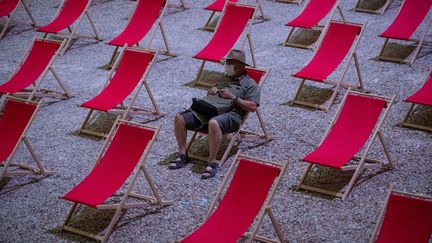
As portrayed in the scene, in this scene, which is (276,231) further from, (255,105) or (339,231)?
(255,105)

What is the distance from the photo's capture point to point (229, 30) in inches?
363

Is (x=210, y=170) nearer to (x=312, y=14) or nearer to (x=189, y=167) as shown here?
(x=189, y=167)

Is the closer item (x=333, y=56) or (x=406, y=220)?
(x=406, y=220)

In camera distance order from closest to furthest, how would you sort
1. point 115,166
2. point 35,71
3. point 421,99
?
1. point 115,166
2. point 421,99
3. point 35,71

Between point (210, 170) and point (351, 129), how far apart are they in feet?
4.49

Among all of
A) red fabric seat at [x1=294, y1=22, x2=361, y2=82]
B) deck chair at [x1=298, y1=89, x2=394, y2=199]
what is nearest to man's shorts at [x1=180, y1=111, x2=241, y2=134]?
deck chair at [x1=298, y1=89, x2=394, y2=199]

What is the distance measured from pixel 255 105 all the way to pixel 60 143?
83.4 inches

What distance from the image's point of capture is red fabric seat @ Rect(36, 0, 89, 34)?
10297 millimetres

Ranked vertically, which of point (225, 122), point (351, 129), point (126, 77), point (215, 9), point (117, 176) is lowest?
point (117, 176)

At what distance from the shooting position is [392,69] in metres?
9.01

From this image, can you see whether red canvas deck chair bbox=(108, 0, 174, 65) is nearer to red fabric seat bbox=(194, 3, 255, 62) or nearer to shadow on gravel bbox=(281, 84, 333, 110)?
red fabric seat bbox=(194, 3, 255, 62)

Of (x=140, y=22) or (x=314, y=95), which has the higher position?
(x=140, y=22)

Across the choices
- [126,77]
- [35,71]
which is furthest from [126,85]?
[35,71]

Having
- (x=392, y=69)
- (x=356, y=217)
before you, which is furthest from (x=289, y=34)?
(x=356, y=217)
